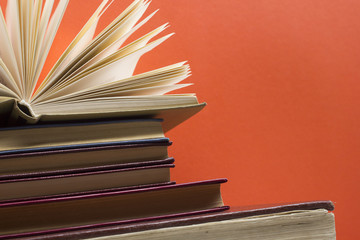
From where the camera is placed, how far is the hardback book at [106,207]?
43 centimetres

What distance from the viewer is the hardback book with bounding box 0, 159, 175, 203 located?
1.49 feet

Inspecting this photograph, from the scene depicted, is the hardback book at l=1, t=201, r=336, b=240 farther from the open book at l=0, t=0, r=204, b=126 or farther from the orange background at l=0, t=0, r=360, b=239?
the orange background at l=0, t=0, r=360, b=239

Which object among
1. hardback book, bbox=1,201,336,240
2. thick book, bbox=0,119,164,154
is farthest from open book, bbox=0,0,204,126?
hardback book, bbox=1,201,336,240

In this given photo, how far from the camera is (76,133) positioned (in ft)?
1.64

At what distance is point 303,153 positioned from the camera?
1109mm

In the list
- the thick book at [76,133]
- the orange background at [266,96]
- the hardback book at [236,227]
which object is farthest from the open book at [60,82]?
the orange background at [266,96]

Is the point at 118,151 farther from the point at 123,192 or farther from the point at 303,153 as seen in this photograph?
the point at 303,153

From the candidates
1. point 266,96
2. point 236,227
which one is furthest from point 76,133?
point 266,96

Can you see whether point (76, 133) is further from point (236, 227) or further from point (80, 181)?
point (236, 227)

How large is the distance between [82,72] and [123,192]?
0.62 feet

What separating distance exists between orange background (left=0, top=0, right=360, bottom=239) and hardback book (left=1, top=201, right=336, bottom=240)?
0.63m

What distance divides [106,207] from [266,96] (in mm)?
758

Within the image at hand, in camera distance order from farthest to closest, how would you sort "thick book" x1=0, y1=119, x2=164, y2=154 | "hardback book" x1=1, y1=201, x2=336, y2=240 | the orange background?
1. the orange background
2. "thick book" x1=0, y1=119, x2=164, y2=154
3. "hardback book" x1=1, y1=201, x2=336, y2=240

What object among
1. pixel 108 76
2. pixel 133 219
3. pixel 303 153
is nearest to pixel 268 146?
pixel 303 153
